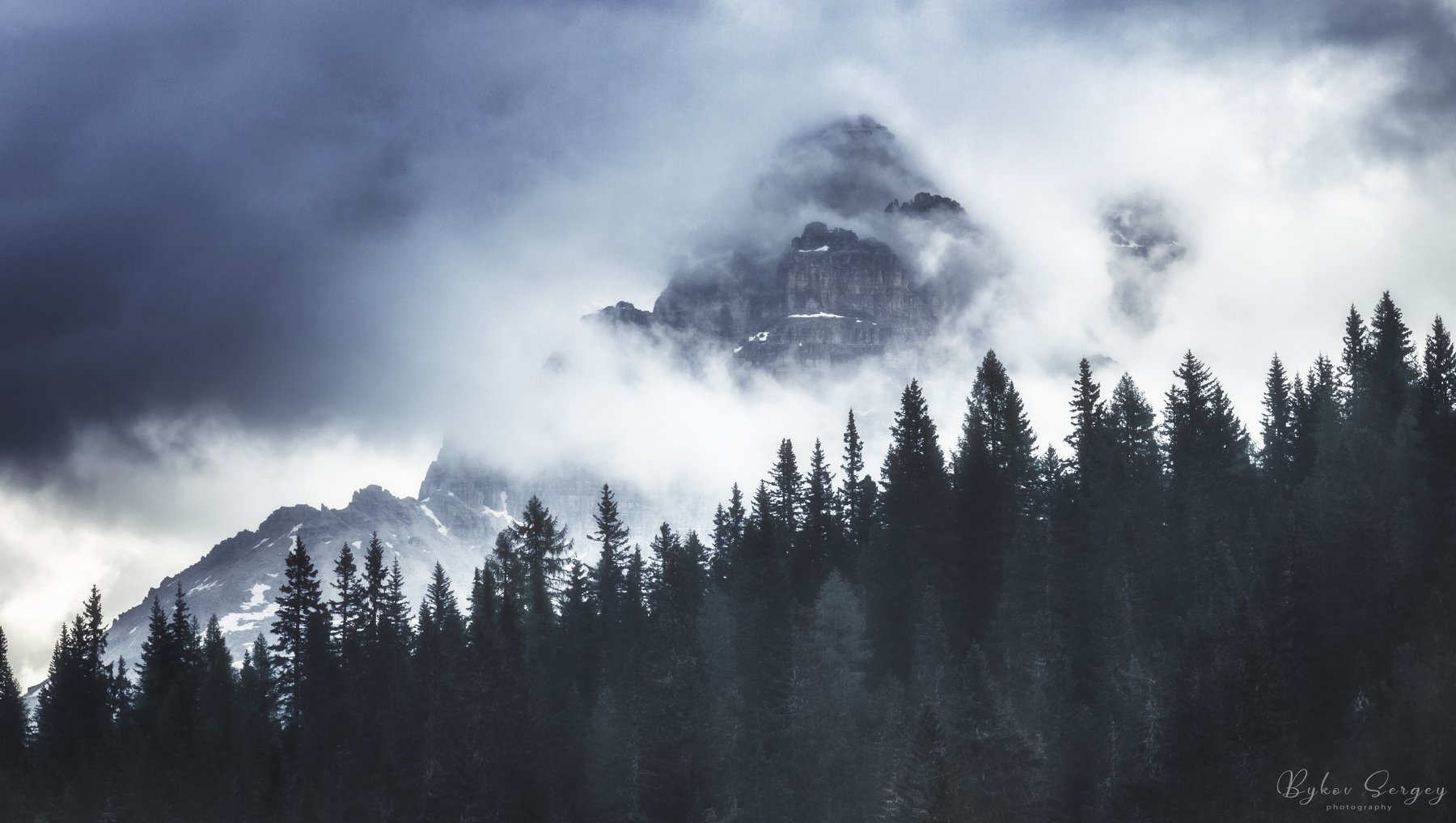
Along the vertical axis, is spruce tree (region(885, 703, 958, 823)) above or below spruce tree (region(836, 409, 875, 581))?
below

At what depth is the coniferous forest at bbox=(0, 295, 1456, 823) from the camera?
63031 mm

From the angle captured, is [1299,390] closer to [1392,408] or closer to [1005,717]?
[1392,408]

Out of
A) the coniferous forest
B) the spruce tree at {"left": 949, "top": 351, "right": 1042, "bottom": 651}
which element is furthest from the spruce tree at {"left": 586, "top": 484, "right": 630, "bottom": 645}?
the spruce tree at {"left": 949, "top": 351, "right": 1042, "bottom": 651}

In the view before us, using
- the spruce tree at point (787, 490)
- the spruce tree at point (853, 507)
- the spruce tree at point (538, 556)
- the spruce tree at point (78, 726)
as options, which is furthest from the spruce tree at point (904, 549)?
the spruce tree at point (78, 726)

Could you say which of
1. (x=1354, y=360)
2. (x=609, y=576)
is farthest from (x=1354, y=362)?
(x=609, y=576)

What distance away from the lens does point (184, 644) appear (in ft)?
316

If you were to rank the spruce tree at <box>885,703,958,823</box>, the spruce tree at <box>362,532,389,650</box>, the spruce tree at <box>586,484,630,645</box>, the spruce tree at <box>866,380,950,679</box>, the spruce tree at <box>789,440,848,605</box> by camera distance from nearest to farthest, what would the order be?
the spruce tree at <box>885,703,958,823</box>
the spruce tree at <box>866,380,950,679</box>
the spruce tree at <box>789,440,848,605</box>
the spruce tree at <box>586,484,630,645</box>
the spruce tree at <box>362,532,389,650</box>

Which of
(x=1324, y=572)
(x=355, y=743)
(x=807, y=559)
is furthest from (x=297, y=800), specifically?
(x=1324, y=572)

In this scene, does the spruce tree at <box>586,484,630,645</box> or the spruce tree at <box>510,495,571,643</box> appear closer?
the spruce tree at <box>586,484,630,645</box>

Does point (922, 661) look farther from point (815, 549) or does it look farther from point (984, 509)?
point (815, 549)

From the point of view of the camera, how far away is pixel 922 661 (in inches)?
2950

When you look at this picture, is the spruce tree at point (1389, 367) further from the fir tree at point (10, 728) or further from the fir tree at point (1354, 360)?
the fir tree at point (10, 728)

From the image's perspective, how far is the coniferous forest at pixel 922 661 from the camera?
207ft

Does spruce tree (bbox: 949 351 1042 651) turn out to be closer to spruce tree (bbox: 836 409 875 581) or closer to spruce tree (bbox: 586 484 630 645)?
spruce tree (bbox: 836 409 875 581)
